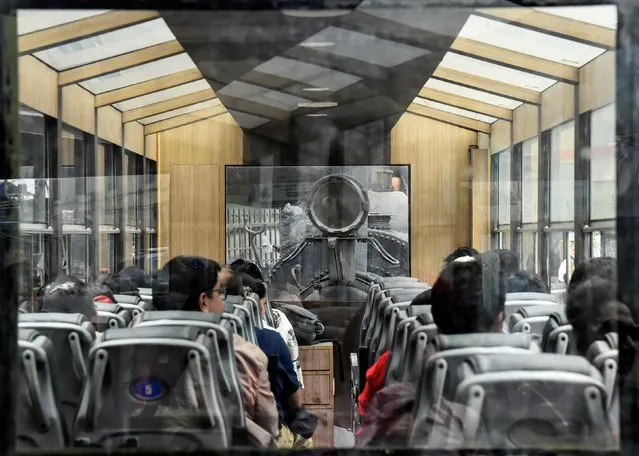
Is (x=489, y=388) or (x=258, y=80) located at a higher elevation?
(x=258, y=80)

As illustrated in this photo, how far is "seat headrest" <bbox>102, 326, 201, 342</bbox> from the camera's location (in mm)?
1780

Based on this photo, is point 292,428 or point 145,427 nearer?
point 145,427

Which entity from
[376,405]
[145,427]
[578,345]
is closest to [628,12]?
[578,345]

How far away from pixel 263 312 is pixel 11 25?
3.84ft

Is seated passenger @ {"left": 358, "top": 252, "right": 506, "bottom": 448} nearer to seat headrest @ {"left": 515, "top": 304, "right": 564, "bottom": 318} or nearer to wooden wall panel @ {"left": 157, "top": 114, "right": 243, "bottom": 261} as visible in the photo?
seat headrest @ {"left": 515, "top": 304, "right": 564, "bottom": 318}

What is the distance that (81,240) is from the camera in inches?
79.0

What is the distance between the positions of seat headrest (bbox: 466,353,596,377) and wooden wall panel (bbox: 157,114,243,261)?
2.60ft

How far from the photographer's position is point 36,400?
66.3 inches

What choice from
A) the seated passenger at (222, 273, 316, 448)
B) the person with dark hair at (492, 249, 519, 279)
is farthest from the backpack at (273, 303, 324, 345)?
the person with dark hair at (492, 249, 519, 279)

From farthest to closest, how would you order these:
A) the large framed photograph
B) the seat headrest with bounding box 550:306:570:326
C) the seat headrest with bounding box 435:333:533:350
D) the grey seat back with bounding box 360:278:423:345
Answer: the grey seat back with bounding box 360:278:423:345, the large framed photograph, the seat headrest with bounding box 550:306:570:326, the seat headrest with bounding box 435:333:533:350

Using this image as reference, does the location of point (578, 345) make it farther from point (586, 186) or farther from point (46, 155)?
point (46, 155)

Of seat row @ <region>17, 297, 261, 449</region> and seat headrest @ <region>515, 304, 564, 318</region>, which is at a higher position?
seat headrest @ <region>515, 304, 564, 318</region>

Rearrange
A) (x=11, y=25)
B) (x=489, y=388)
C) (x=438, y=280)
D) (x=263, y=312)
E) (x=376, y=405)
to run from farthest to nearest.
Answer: (x=263, y=312) → (x=438, y=280) → (x=376, y=405) → (x=489, y=388) → (x=11, y=25)

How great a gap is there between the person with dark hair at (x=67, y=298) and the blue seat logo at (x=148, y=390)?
0.75 ft
